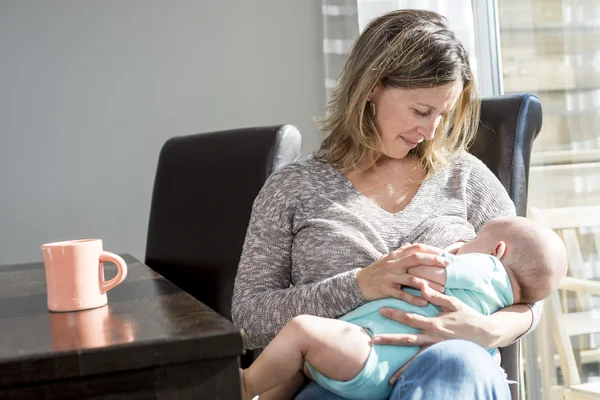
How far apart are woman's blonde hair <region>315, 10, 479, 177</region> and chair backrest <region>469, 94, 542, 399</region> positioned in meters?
0.05

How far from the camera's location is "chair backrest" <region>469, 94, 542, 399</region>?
169 cm

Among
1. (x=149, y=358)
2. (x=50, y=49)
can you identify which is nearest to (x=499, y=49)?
(x=50, y=49)

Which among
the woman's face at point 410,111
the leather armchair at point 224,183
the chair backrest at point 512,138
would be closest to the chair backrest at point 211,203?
the leather armchair at point 224,183

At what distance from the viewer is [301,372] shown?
1.37m

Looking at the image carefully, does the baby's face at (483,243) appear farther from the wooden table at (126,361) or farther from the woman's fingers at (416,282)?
the wooden table at (126,361)

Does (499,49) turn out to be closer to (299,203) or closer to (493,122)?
(493,122)

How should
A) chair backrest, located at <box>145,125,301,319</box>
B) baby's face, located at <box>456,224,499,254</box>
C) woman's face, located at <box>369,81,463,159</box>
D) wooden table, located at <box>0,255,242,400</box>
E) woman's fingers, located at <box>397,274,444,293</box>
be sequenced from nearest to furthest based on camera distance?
wooden table, located at <box>0,255,242,400</box> < woman's fingers, located at <box>397,274,444,293</box> < baby's face, located at <box>456,224,499,254</box> < woman's face, located at <box>369,81,463,159</box> < chair backrest, located at <box>145,125,301,319</box>

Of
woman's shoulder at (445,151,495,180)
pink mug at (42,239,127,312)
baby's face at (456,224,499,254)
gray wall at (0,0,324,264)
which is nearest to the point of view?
pink mug at (42,239,127,312)

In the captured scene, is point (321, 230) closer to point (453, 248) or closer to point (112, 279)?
point (453, 248)

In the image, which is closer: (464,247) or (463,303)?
(463,303)

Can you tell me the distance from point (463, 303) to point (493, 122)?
0.55m

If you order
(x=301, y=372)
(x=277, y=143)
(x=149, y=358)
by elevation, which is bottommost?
(x=301, y=372)

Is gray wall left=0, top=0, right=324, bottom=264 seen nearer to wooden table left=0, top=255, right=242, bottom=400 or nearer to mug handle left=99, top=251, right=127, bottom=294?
mug handle left=99, top=251, right=127, bottom=294

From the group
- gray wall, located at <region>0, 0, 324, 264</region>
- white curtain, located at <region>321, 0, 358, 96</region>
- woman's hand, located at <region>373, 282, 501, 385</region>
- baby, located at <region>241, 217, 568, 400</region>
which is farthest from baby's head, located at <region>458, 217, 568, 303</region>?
gray wall, located at <region>0, 0, 324, 264</region>
